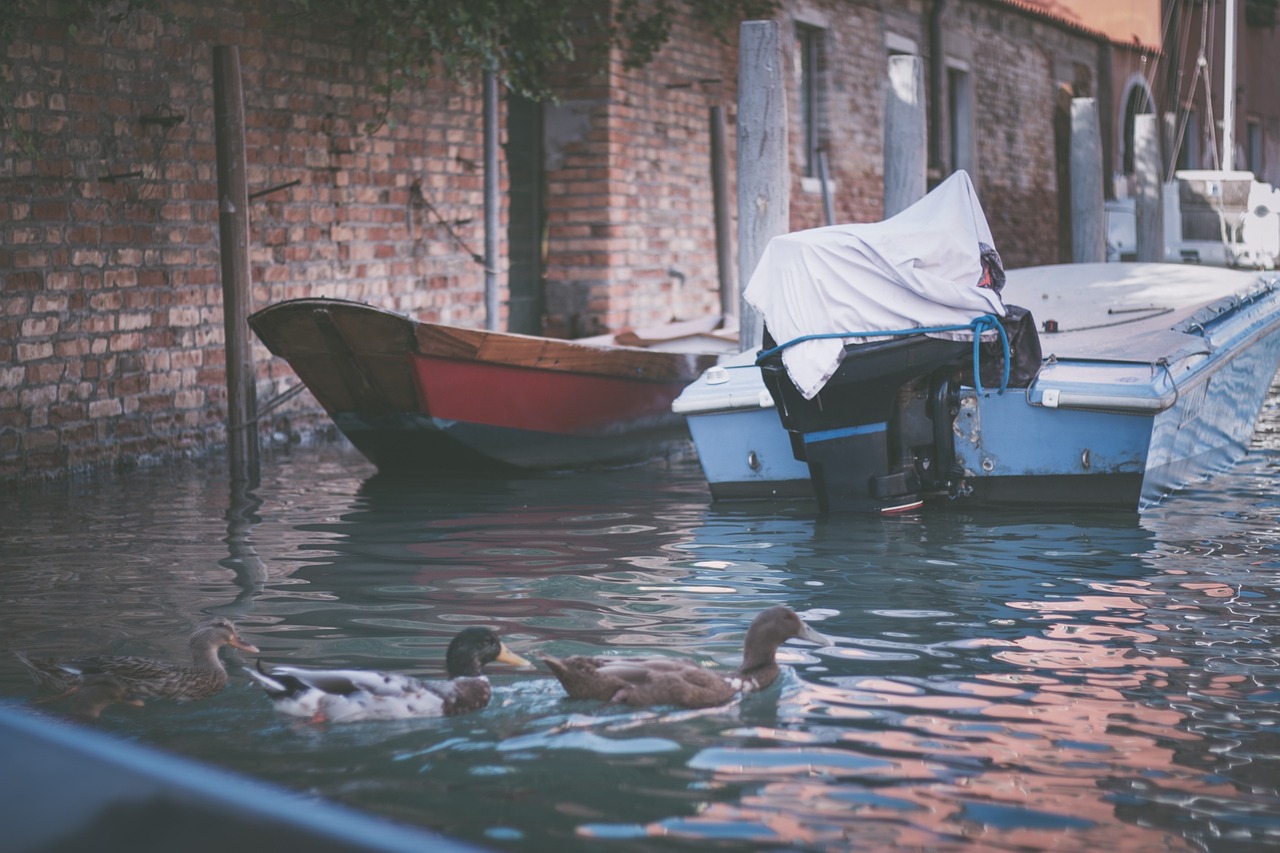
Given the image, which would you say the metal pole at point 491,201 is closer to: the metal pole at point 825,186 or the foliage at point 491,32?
the foliage at point 491,32

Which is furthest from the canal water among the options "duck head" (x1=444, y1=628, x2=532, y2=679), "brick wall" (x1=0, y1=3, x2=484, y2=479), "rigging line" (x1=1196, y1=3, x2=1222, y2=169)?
"rigging line" (x1=1196, y1=3, x2=1222, y2=169)

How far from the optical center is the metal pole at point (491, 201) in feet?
36.7

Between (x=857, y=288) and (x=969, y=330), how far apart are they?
529mm

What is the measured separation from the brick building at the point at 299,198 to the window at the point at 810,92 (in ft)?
0.08

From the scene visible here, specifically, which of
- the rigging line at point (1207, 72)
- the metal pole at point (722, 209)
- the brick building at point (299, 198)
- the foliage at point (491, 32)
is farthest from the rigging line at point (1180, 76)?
the foliage at point (491, 32)

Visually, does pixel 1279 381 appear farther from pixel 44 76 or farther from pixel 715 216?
pixel 44 76

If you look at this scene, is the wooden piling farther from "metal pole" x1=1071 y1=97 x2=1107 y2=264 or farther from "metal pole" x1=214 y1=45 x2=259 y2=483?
"metal pole" x1=214 y1=45 x2=259 y2=483

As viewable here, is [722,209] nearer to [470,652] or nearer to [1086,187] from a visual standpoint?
[1086,187]

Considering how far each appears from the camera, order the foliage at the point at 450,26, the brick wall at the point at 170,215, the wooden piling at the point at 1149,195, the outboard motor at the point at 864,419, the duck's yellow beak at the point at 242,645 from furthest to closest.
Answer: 1. the wooden piling at the point at 1149,195
2. the foliage at the point at 450,26
3. the brick wall at the point at 170,215
4. the outboard motor at the point at 864,419
5. the duck's yellow beak at the point at 242,645

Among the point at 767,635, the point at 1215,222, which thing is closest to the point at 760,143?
the point at 767,635

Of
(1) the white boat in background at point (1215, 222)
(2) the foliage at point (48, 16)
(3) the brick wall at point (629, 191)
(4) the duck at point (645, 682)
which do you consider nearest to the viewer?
(4) the duck at point (645, 682)

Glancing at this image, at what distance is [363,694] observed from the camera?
3.85m

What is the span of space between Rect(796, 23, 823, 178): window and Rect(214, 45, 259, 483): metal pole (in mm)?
8379

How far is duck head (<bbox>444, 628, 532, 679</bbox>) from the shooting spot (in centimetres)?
421
